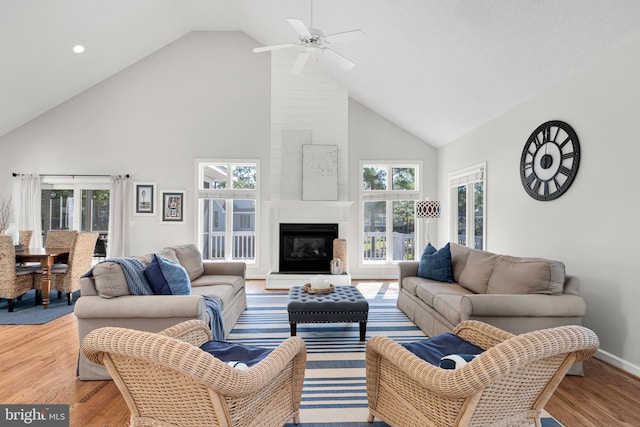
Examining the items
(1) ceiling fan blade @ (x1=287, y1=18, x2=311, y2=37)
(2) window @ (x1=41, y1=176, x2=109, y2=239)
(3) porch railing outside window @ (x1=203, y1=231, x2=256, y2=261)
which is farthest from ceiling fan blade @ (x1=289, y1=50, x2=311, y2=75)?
(2) window @ (x1=41, y1=176, x2=109, y2=239)

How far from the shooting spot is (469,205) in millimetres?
5539

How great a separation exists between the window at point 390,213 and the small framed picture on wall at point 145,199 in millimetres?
4185

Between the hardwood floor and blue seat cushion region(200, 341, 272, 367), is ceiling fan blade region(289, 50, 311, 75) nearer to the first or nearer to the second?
blue seat cushion region(200, 341, 272, 367)

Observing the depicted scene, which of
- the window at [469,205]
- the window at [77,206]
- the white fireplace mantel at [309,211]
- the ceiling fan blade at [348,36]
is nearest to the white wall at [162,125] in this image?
the window at [77,206]

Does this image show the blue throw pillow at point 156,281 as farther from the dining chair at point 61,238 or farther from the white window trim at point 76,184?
the white window trim at point 76,184

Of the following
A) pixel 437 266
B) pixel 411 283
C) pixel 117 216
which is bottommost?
pixel 411 283

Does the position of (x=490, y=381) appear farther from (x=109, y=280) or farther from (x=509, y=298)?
(x=109, y=280)

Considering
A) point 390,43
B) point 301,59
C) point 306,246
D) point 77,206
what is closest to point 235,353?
point 301,59

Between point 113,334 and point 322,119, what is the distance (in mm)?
5706

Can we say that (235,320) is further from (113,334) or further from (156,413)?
(113,334)

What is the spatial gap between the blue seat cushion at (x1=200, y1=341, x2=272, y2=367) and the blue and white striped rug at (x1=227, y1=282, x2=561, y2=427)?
0.56 metres

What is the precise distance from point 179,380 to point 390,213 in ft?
19.5

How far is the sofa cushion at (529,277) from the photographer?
107 inches

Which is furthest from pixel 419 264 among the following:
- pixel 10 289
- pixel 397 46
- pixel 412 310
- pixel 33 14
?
pixel 33 14
